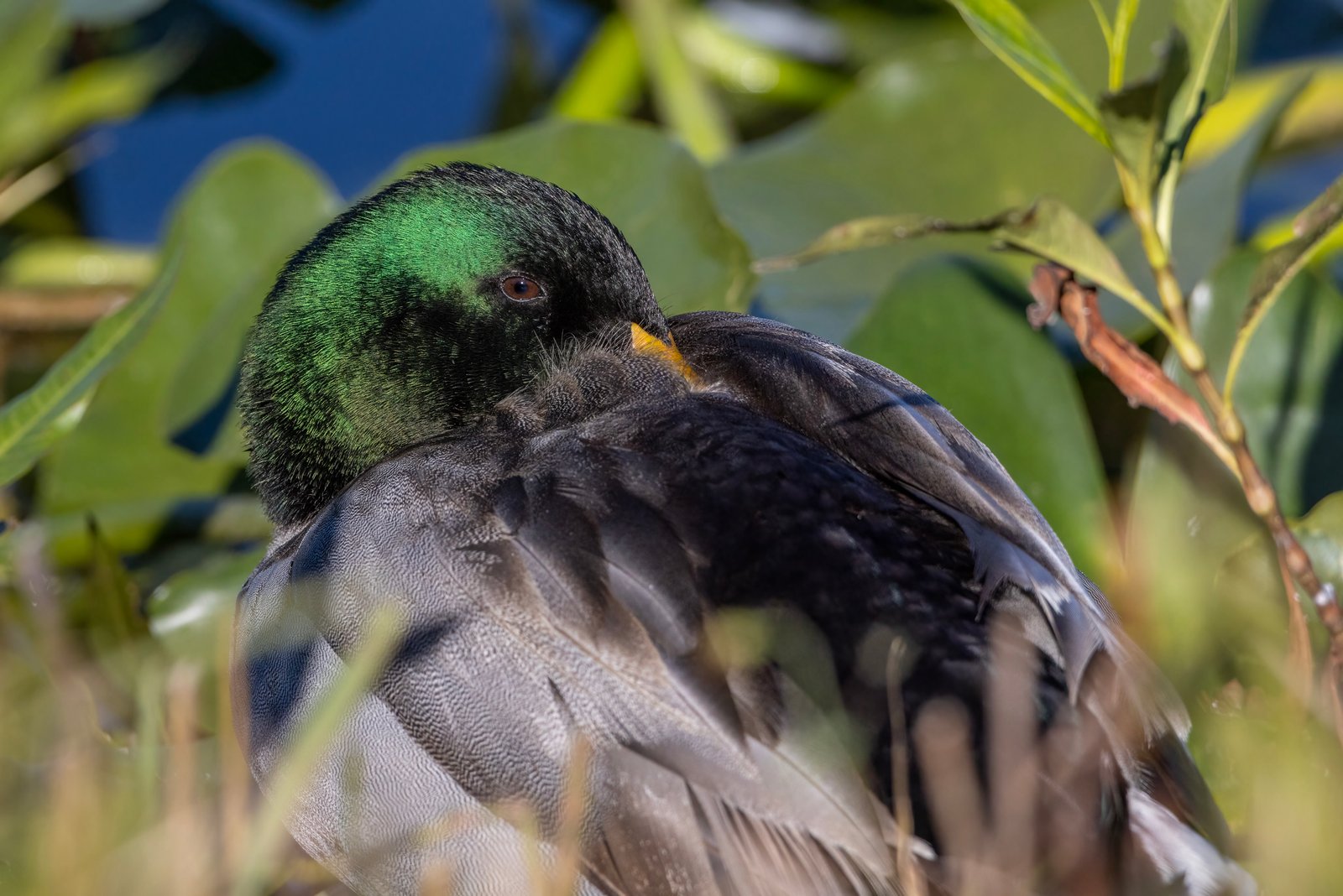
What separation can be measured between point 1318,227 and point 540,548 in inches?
38.1

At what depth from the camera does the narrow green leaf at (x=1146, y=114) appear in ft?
6.03

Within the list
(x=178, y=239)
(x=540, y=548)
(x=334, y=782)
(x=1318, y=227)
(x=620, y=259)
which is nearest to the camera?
(x=540, y=548)

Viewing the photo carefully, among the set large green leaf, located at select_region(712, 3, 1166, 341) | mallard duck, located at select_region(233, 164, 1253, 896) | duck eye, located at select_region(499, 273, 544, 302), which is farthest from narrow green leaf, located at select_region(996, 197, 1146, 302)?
large green leaf, located at select_region(712, 3, 1166, 341)

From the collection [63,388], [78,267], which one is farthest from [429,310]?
[78,267]

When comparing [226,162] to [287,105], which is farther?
[287,105]

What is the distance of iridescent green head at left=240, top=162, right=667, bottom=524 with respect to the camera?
2.05 meters

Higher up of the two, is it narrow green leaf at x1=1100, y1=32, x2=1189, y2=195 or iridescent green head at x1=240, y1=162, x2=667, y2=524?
narrow green leaf at x1=1100, y1=32, x2=1189, y2=195

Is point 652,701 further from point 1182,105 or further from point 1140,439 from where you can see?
point 1140,439

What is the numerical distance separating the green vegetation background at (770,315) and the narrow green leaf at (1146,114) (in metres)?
0.55

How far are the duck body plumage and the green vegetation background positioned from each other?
0.14 metres

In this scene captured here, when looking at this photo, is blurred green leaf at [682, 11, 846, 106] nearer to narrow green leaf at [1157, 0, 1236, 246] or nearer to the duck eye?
the duck eye

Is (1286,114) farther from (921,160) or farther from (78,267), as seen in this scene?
(78,267)

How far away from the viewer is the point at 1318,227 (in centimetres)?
184

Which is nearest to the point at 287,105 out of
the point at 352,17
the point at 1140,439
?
the point at 352,17
